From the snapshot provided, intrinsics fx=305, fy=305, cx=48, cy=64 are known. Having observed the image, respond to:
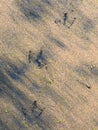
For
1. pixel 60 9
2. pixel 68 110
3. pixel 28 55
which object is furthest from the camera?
Result: pixel 60 9

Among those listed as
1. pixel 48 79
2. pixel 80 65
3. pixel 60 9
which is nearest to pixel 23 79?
pixel 48 79

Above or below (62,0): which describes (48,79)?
below

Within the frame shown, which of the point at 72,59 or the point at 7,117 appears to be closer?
the point at 7,117

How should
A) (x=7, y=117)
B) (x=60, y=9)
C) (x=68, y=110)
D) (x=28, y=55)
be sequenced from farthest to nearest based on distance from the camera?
(x=60, y=9) < (x=28, y=55) < (x=68, y=110) < (x=7, y=117)

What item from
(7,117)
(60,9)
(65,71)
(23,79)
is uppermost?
(60,9)

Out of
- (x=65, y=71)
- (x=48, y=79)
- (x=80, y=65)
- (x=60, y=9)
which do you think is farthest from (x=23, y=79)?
(x=60, y=9)

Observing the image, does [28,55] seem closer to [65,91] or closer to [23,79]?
[23,79]

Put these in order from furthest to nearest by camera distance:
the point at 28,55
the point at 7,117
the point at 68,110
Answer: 1. the point at 28,55
2. the point at 68,110
3. the point at 7,117

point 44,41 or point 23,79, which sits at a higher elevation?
point 44,41

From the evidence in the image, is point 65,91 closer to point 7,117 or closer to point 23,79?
point 23,79
